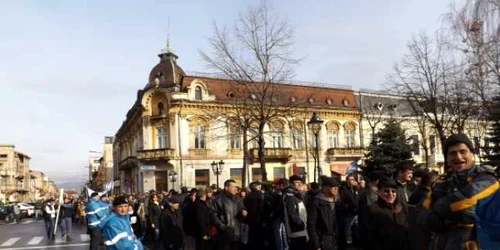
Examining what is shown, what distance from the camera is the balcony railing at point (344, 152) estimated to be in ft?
177

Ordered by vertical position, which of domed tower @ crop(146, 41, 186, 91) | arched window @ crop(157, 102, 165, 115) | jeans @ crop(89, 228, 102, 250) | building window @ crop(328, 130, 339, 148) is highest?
domed tower @ crop(146, 41, 186, 91)

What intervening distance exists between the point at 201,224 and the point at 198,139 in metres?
38.7

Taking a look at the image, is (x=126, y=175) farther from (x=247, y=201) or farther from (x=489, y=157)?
(x=247, y=201)

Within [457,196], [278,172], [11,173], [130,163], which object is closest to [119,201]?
[457,196]

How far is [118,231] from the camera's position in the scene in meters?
6.81

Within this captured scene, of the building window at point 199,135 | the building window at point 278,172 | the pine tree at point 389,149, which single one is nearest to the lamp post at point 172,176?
the building window at point 199,135

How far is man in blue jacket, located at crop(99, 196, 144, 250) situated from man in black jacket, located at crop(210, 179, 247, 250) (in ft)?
13.6

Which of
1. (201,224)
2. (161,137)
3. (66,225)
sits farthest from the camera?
(161,137)

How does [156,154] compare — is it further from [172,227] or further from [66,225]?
[172,227]

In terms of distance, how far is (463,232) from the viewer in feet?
12.3

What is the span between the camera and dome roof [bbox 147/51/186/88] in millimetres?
49938

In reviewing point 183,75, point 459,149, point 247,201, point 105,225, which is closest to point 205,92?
point 183,75

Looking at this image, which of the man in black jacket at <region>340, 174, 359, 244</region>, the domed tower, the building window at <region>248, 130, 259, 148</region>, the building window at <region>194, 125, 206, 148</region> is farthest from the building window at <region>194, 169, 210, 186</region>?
the man in black jacket at <region>340, 174, 359, 244</region>

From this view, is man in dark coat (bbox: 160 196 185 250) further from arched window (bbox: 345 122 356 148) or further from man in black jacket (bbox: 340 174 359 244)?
arched window (bbox: 345 122 356 148)
